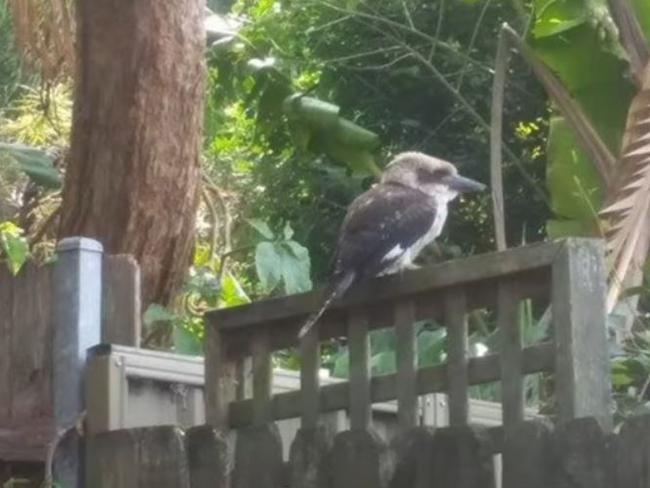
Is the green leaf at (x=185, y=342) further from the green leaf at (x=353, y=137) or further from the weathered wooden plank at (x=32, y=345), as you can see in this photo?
the green leaf at (x=353, y=137)

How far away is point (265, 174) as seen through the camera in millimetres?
10703

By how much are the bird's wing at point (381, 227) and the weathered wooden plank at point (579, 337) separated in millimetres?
693

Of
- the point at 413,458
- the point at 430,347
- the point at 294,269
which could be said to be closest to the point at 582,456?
the point at 413,458

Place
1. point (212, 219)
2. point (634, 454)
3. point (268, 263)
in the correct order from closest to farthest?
point (634, 454)
point (268, 263)
point (212, 219)

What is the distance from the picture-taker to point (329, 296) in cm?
366

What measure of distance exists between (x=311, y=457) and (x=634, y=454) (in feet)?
2.44

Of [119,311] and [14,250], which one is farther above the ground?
[14,250]

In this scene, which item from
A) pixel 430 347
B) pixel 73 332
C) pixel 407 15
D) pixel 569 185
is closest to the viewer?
pixel 73 332

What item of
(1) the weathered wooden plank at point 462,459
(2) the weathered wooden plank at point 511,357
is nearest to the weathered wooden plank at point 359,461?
(1) the weathered wooden plank at point 462,459

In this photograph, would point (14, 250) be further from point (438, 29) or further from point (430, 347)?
point (438, 29)

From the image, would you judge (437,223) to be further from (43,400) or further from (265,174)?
(265,174)

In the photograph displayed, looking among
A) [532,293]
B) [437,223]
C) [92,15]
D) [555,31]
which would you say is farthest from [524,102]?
[532,293]

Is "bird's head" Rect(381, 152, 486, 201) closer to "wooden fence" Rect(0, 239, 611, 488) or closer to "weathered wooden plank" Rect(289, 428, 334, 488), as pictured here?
"wooden fence" Rect(0, 239, 611, 488)

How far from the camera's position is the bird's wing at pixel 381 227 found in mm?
3816
